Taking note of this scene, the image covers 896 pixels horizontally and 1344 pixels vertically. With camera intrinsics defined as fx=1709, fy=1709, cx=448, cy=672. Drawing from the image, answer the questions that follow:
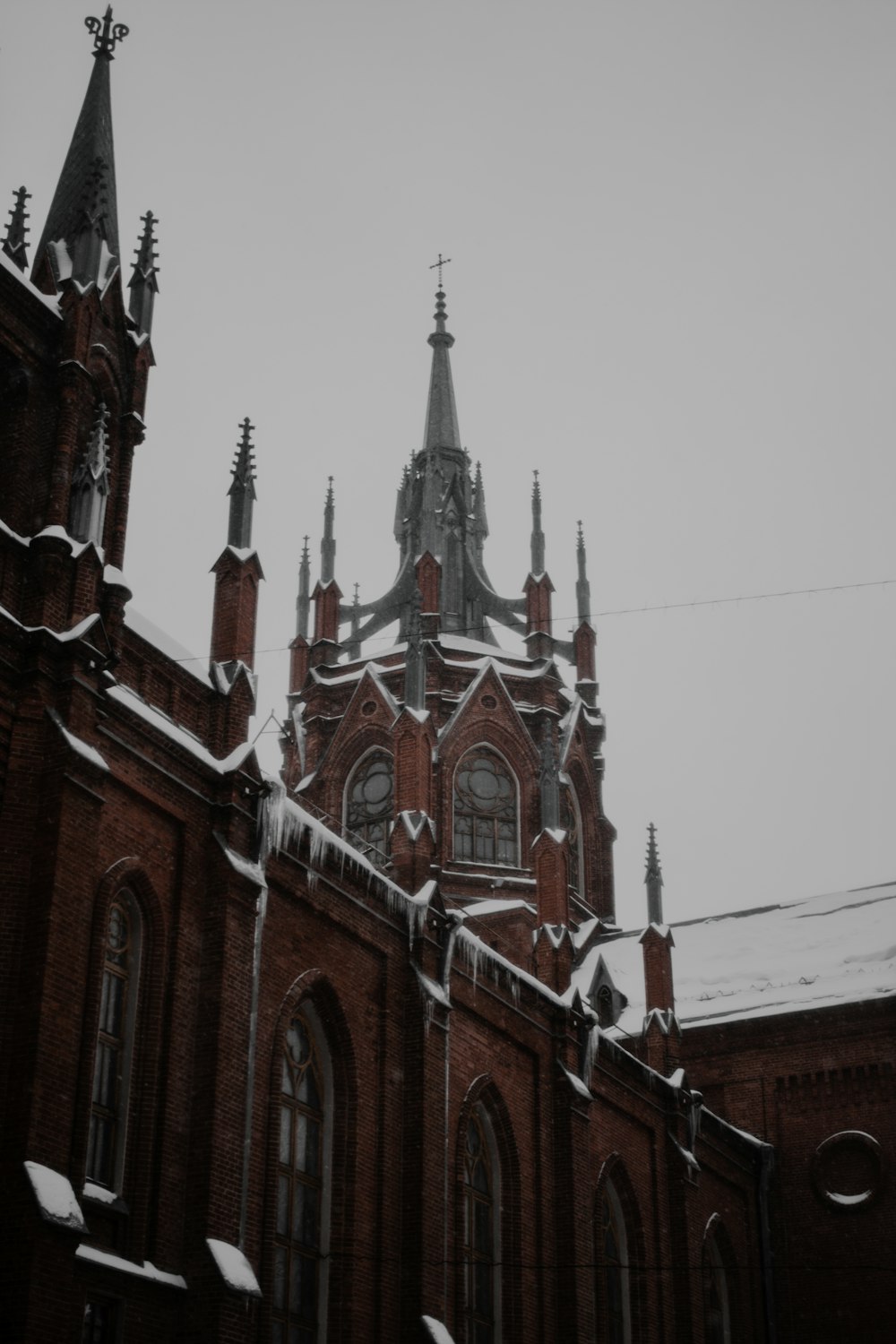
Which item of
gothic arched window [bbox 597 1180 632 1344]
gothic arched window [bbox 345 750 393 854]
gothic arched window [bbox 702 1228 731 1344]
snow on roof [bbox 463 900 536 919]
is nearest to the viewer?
gothic arched window [bbox 597 1180 632 1344]

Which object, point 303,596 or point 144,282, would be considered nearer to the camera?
point 144,282

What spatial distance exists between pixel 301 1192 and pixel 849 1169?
19834mm

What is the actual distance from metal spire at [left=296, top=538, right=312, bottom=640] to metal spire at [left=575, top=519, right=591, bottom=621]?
8038mm

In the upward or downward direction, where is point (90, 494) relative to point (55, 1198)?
upward

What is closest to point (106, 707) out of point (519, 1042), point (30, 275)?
point (30, 275)

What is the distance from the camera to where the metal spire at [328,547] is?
49031 millimetres

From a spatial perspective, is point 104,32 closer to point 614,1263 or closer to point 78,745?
point 78,745

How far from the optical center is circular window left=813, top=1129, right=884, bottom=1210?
3800 cm

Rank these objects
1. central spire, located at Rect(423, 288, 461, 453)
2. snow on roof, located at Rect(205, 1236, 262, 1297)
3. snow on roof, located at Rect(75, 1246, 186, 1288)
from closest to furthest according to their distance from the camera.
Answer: snow on roof, located at Rect(75, 1246, 186, 1288), snow on roof, located at Rect(205, 1236, 262, 1297), central spire, located at Rect(423, 288, 461, 453)

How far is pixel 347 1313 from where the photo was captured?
72.9 feet

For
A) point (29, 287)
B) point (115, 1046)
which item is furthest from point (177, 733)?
point (29, 287)

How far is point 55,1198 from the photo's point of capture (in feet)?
53.2

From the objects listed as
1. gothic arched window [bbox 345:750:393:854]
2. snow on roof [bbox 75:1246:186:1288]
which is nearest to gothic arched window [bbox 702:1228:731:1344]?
gothic arched window [bbox 345:750:393:854]

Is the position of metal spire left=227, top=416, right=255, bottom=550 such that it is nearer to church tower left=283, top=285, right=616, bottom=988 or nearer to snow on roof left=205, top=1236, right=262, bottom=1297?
snow on roof left=205, top=1236, right=262, bottom=1297
